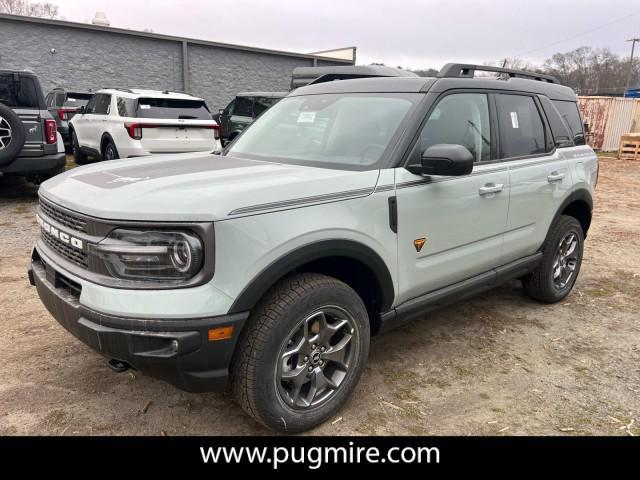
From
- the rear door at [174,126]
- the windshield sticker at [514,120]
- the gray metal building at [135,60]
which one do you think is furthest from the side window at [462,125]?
the gray metal building at [135,60]

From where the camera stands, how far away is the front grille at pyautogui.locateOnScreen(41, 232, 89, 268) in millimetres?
2391

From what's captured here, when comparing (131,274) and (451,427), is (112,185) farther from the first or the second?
(451,427)

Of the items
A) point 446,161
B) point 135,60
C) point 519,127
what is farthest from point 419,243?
point 135,60

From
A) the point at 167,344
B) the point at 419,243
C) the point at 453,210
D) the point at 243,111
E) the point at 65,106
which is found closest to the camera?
the point at 167,344

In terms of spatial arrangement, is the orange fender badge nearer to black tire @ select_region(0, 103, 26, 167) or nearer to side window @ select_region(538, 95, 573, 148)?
side window @ select_region(538, 95, 573, 148)

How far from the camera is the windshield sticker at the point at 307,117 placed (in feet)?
11.7

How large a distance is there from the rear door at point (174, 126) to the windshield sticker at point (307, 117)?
20.4 feet

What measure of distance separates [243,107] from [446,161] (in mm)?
10276

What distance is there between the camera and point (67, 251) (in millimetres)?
2537

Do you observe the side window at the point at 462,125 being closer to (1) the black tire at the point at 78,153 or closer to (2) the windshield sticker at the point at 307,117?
(2) the windshield sticker at the point at 307,117

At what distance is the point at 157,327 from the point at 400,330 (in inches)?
91.4

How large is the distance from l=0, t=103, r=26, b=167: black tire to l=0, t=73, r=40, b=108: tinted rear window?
861 mm

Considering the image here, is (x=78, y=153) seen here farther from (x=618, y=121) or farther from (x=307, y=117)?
(x=618, y=121)

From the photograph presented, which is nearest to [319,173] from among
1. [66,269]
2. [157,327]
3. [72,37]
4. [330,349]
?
[330,349]
